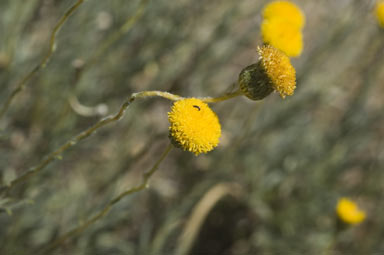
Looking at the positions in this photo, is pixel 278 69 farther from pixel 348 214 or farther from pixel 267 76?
pixel 348 214

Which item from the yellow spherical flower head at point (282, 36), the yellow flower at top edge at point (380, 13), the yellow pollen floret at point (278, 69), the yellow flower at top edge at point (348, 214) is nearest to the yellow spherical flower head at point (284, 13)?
the yellow spherical flower head at point (282, 36)

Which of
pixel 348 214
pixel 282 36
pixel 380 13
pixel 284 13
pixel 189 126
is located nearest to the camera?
pixel 189 126

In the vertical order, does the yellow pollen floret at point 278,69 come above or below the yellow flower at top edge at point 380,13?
below

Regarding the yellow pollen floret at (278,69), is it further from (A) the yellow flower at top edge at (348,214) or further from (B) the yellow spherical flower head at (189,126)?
(A) the yellow flower at top edge at (348,214)

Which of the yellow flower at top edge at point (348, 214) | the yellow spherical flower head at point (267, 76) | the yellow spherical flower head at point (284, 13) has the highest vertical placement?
the yellow spherical flower head at point (284, 13)

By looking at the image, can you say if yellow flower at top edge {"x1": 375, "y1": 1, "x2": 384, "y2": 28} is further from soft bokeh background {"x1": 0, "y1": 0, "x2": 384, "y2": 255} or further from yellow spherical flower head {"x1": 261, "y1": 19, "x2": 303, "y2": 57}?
yellow spherical flower head {"x1": 261, "y1": 19, "x2": 303, "y2": 57}

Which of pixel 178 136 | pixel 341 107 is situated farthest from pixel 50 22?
pixel 341 107

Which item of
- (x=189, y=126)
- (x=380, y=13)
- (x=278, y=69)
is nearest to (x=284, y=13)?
(x=278, y=69)

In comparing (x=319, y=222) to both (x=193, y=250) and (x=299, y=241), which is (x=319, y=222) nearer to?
(x=299, y=241)
